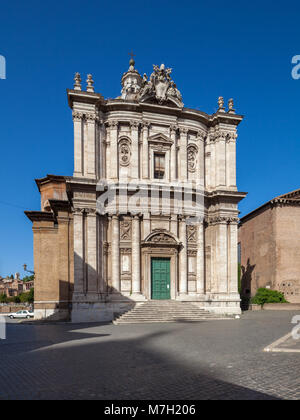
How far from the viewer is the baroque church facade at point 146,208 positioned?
2466cm

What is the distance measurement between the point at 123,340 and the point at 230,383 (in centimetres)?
738

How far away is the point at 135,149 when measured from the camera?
87.1 feet

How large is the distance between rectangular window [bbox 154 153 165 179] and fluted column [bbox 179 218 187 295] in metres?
3.71

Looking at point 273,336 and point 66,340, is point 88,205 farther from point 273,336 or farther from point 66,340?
point 273,336

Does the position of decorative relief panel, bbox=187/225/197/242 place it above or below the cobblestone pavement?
→ above

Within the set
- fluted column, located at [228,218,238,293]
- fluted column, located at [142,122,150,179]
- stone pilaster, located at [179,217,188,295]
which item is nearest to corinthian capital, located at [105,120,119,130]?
fluted column, located at [142,122,150,179]

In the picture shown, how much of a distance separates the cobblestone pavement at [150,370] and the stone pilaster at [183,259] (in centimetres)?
1310

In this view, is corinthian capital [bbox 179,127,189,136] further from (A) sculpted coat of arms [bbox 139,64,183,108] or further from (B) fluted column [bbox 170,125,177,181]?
(A) sculpted coat of arms [bbox 139,64,183,108]

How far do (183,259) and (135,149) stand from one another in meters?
8.77

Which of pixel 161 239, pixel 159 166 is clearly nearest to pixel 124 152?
pixel 159 166

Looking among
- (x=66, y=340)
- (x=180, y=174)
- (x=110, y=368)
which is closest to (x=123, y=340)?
(x=66, y=340)

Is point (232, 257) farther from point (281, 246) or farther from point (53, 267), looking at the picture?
point (53, 267)

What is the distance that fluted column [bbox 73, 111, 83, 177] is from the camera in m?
25.1

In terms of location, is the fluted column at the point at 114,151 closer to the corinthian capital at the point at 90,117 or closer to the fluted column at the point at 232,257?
the corinthian capital at the point at 90,117
